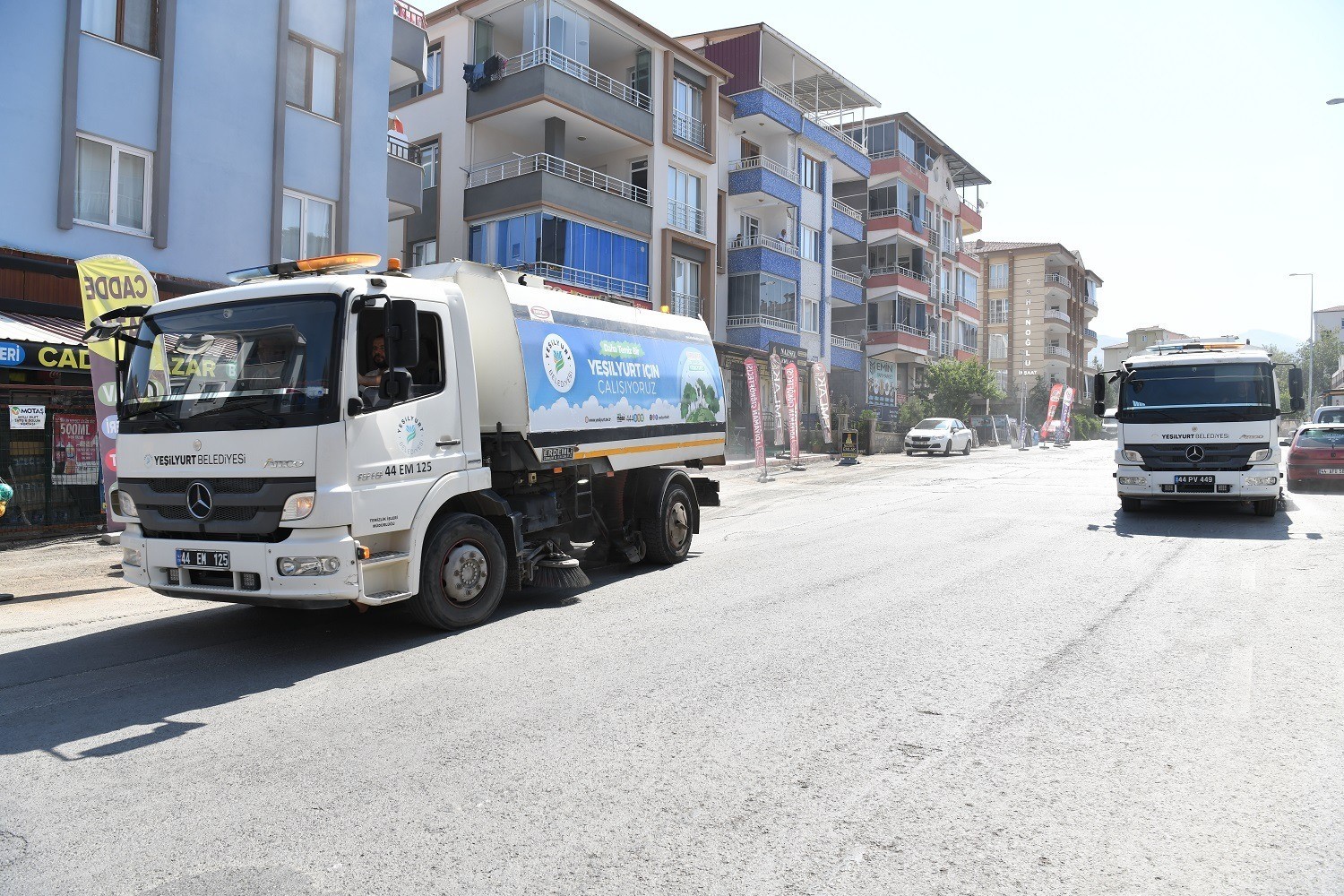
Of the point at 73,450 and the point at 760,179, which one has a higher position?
the point at 760,179

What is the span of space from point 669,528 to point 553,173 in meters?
18.8

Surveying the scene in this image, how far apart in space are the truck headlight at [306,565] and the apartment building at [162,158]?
341 inches

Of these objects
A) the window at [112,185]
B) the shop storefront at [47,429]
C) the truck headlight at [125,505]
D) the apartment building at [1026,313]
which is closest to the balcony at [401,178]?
the window at [112,185]

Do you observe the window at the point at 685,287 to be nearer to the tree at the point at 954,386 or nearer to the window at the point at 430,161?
the window at the point at 430,161

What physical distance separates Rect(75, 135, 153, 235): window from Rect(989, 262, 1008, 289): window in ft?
248

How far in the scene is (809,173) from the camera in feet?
135

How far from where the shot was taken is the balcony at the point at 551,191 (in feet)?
86.7

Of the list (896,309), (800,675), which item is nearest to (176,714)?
(800,675)

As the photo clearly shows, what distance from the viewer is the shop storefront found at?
12352 millimetres

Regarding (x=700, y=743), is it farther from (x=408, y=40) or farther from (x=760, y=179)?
(x=760, y=179)

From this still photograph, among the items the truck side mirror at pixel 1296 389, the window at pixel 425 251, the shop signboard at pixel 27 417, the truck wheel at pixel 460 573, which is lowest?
the truck wheel at pixel 460 573

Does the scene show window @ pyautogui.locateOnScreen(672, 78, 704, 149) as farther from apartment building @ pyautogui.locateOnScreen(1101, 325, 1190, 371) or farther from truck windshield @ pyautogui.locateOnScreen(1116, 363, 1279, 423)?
apartment building @ pyautogui.locateOnScreen(1101, 325, 1190, 371)

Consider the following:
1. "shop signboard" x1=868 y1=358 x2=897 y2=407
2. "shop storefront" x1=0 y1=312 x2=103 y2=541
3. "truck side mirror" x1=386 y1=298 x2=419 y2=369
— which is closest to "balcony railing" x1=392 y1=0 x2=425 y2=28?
"shop storefront" x1=0 y1=312 x2=103 y2=541

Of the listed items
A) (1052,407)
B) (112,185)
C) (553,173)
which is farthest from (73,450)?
(1052,407)
